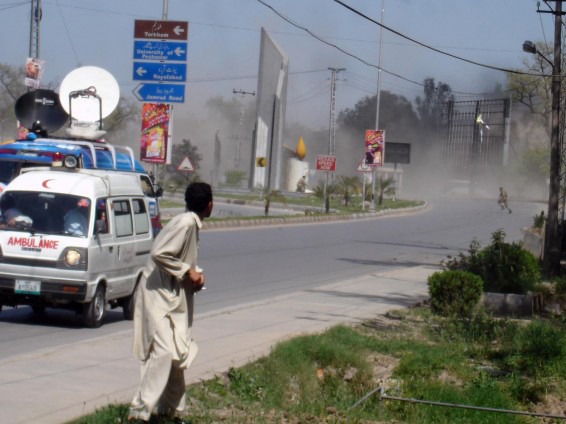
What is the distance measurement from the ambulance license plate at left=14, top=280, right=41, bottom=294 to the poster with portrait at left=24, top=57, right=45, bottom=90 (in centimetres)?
1826

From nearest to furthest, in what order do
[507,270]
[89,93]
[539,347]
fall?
[539,347], [507,270], [89,93]

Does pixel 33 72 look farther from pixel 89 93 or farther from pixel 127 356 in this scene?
pixel 127 356

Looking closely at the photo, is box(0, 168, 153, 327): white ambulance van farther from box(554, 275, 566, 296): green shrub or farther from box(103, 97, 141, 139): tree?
box(103, 97, 141, 139): tree

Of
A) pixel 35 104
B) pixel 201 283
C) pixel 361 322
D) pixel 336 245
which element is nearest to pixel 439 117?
pixel 336 245

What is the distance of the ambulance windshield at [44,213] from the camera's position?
11.5 meters

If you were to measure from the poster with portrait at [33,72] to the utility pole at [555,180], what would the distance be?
51.4 feet

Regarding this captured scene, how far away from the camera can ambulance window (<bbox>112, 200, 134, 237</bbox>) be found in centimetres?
1221

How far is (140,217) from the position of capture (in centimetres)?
1297

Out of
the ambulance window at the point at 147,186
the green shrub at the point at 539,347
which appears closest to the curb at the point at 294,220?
the ambulance window at the point at 147,186

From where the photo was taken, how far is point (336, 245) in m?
29.6

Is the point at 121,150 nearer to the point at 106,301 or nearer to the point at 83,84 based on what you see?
the point at 83,84

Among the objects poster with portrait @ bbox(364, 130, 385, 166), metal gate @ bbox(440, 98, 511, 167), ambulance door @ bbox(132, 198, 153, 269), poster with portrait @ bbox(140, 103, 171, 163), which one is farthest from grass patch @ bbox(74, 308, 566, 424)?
metal gate @ bbox(440, 98, 511, 167)

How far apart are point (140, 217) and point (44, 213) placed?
5.45 ft

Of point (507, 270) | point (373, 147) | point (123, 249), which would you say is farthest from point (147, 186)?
point (373, 147)
